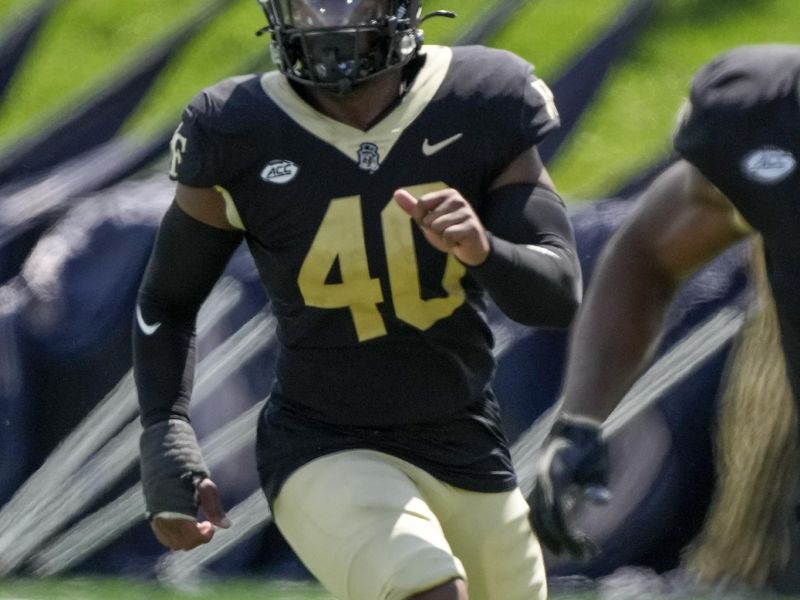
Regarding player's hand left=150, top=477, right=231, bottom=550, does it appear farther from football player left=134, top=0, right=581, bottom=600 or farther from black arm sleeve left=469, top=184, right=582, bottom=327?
black arm sleeve left=469, top=184, right=582, bottom=327

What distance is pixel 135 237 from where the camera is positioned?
5250 millimetres

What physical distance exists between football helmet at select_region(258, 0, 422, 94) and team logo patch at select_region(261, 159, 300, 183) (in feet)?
0.49

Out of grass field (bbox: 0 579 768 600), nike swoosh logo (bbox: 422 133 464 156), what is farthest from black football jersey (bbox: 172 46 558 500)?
grass field (bbox: 0 579 768 600)

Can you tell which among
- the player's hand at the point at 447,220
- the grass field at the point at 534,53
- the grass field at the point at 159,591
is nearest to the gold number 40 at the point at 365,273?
the player's hand at the point at 447,220

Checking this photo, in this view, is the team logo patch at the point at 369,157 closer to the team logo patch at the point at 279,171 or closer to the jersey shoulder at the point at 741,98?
the team logo patch at the point at 279,171

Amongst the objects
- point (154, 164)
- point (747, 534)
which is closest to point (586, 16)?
point (154, 164)

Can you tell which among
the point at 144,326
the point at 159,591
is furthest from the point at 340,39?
the point at 159,591

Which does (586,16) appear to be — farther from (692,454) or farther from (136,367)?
(136,367)

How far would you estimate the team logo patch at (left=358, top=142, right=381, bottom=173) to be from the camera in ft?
10.0

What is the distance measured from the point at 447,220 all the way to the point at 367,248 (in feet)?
1.78

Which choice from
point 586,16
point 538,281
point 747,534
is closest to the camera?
point 538,281

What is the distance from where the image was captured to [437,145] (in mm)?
3051

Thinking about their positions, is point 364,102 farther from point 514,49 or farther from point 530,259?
point 514,49

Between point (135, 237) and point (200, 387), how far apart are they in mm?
503
